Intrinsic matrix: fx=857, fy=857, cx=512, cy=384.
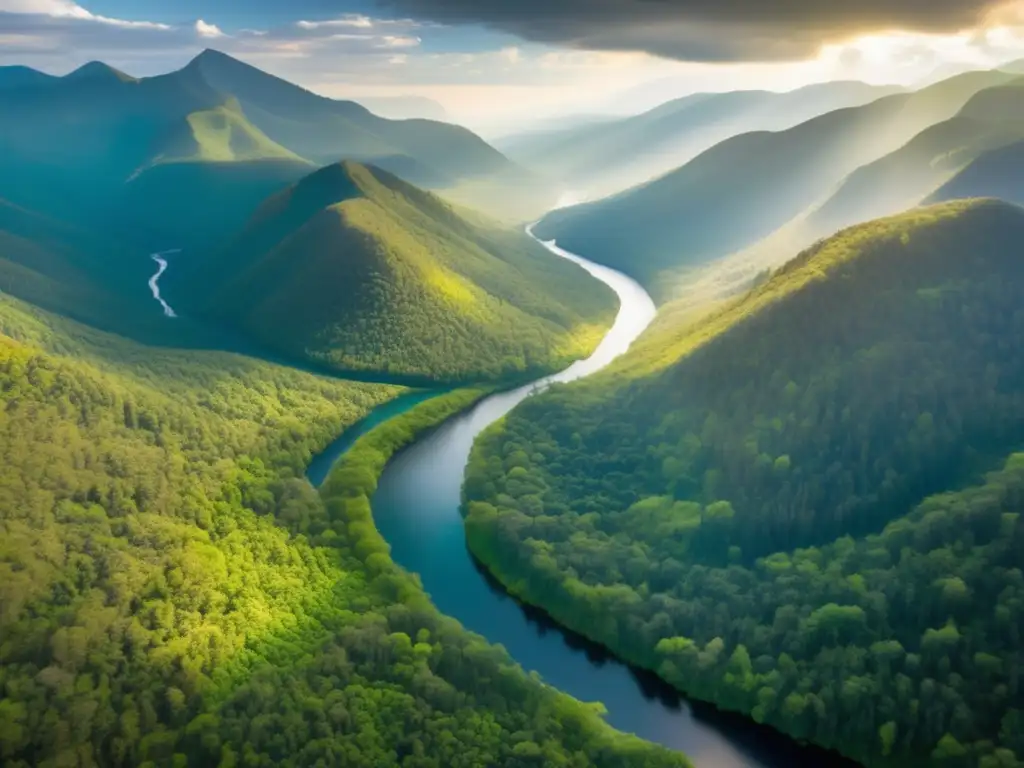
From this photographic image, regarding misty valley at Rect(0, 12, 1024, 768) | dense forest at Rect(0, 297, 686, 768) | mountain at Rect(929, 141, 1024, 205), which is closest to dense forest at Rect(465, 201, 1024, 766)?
misty valley at Rect(0, 12, 1024, 768)

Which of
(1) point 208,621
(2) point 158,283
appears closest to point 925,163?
(1) point 208,621

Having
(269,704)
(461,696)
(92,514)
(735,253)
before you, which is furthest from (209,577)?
(735,253)

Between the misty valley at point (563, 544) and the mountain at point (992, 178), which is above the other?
the mountain at point (992, 178)

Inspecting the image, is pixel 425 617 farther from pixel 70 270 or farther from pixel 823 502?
pixel 70 270

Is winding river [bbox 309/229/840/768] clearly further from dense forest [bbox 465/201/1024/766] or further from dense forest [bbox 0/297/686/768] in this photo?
dense forest [bbox 0/297/686/768]

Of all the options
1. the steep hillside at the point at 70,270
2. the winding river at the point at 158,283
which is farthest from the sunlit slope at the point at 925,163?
the steep hillside at the point at 70,270

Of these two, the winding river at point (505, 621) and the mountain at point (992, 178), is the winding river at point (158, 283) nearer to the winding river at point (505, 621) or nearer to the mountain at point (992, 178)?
the winding river at point (505, 621)

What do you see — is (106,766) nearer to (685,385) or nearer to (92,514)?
(92,514)

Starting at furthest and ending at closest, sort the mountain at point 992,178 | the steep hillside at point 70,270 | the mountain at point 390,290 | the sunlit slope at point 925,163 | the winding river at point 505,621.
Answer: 1. the sunlit slope at point 925,163
2. the steep hillside at point 70,270
3. the mountain at point 992,178
4. the mountain at point 390,290
5. the winding river at point 505,621
